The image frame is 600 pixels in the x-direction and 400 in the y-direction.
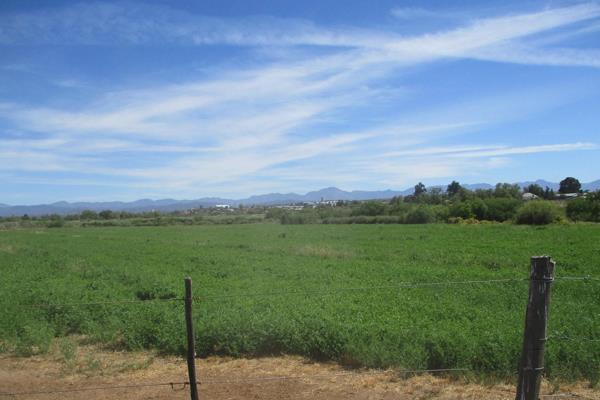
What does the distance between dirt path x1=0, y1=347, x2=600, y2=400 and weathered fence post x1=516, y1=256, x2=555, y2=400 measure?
1713 millimetres

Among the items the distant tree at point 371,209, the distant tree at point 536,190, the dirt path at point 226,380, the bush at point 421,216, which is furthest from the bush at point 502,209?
the dirt path at point 226,380

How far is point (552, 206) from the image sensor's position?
5288 cm

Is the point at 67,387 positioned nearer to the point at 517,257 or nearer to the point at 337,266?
the point at 337,266

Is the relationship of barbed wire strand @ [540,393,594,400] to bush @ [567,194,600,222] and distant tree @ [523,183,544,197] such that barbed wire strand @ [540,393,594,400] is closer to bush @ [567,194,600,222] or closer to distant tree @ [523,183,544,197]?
bush @ [567,194,600,222]

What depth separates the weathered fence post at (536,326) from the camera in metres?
4.42

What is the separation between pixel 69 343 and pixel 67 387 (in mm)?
2013

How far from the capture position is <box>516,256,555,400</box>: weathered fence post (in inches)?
174

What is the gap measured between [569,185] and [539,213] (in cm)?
5728

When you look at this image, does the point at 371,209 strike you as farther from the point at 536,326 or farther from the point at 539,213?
the point at 536,326

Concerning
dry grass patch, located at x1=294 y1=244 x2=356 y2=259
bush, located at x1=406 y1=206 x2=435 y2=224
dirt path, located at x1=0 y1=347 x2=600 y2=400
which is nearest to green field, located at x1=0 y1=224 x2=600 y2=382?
dirt path, located at x1=0 y1=347 x2=600 y2=400

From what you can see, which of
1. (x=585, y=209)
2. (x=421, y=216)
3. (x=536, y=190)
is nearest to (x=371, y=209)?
(x=421, y=216)

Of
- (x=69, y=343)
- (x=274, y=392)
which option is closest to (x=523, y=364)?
(x=274, y=392)

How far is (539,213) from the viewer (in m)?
52.6

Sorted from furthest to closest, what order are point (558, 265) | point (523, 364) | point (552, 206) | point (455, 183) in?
point (455, 183), point (552, 206), point (558, 265), point (523, 364)
